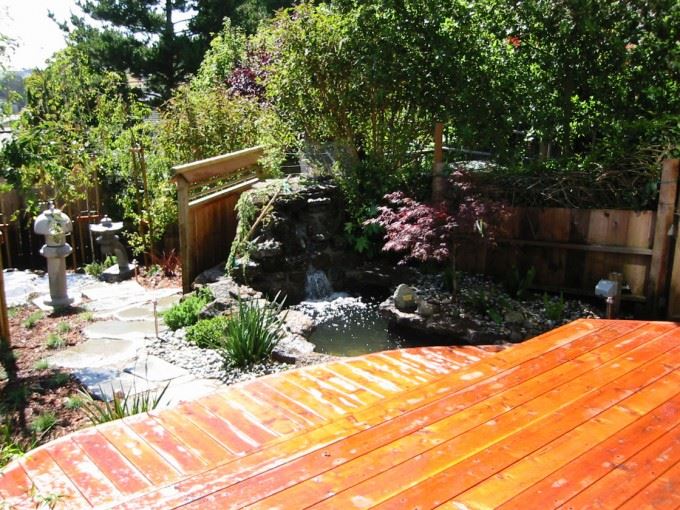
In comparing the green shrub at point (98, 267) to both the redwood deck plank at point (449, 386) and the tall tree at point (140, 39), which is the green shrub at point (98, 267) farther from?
the tall tree at point (140, 39)

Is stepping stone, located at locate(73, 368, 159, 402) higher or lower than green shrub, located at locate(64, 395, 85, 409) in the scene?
lower

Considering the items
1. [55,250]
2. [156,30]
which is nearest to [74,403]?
[55,250]

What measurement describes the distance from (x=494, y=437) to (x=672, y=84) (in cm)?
513

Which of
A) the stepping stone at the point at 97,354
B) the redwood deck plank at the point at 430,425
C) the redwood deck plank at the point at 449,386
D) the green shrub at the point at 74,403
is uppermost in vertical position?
the redwood deck plank at the point at 430,425

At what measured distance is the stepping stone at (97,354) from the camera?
4.41m

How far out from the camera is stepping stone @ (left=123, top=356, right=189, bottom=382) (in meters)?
4.16

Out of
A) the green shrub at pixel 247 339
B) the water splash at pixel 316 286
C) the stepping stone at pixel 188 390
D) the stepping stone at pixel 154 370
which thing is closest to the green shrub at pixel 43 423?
the stepping stone at pixel 188 390

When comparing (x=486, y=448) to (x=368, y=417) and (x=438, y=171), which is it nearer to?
(x=368, y=417)

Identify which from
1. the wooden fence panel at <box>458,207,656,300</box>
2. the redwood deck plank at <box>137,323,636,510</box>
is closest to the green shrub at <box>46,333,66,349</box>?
the redwood deck plank at <box>137,323,636,510</box>

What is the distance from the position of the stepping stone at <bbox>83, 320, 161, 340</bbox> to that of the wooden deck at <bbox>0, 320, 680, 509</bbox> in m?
1.75

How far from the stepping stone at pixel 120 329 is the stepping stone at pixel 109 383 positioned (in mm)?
786

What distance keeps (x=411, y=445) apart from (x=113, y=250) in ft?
20.2

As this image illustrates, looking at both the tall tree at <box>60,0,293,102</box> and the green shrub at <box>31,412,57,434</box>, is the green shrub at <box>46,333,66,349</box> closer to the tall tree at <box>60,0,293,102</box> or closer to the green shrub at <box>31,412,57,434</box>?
the green shrub at <box>31,412,57,434</box>

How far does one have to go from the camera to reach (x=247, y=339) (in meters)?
4.28
